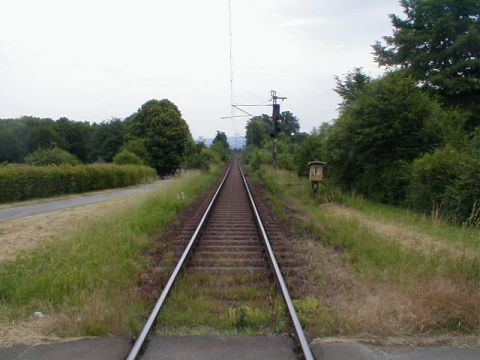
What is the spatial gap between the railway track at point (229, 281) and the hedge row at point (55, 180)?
61.2 feet

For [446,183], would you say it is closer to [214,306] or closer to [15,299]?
[214,306]

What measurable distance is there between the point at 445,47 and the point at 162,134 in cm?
4852

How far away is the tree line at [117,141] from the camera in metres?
58.1

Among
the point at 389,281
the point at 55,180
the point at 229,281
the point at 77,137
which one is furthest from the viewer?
the point at 77,137

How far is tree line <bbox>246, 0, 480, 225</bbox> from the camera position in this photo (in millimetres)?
15047

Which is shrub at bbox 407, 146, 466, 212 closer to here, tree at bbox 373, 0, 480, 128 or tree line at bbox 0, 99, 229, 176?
tree at bbox 373, 0, 480, 128

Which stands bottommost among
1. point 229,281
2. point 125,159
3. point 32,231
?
point 32,231

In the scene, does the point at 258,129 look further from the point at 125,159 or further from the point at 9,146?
the point at 125,159

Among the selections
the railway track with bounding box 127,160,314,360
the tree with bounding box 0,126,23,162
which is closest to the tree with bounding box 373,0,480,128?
the railway track with bounding box 127,160,314,360

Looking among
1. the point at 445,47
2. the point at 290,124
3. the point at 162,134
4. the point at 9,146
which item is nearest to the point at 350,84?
the point at 445,47

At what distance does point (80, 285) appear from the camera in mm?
6871

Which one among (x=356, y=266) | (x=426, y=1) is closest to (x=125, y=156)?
(x=426, y=1)

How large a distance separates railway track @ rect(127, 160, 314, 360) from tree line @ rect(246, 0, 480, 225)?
15.1 ft

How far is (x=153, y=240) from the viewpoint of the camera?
11.3m
